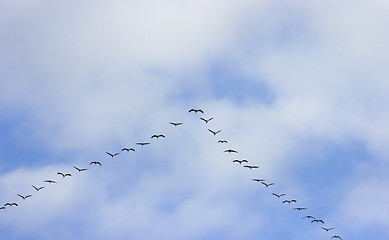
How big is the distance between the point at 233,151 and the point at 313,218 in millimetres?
34745

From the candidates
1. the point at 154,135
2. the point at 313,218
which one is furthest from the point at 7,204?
the point at 313,218

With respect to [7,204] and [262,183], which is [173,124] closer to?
[262,183]

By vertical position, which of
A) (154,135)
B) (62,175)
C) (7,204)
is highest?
(154,135)

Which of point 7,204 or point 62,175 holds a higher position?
point 62,175

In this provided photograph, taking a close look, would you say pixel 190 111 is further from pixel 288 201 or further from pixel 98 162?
pixel 288 201

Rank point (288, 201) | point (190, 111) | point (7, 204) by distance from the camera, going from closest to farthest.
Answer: point (190, 111) < point (7, 204) < point (288, 201)

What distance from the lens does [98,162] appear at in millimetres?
179625

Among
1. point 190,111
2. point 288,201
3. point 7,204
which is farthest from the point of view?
point 288,201

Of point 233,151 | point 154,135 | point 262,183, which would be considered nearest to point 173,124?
point 154,135

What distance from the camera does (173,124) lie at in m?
172

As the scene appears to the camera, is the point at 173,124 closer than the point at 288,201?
Yes

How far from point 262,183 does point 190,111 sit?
3746 cm

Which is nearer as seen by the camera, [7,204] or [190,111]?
[190,111]

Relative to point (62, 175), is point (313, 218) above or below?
above
